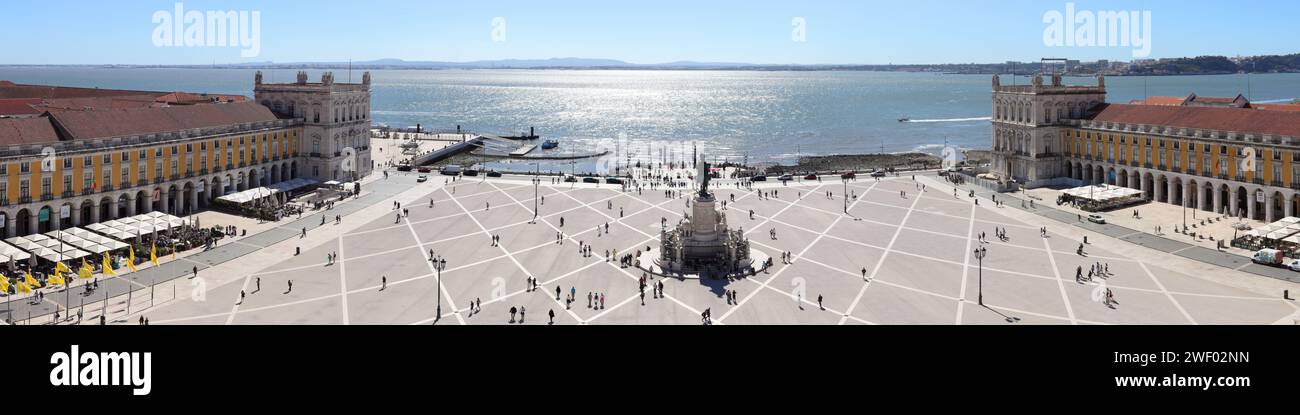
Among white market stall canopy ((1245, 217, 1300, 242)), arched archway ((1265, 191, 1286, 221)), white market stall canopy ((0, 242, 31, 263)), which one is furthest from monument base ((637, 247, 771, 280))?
arched archway ((1265, 191, 1286, 221))

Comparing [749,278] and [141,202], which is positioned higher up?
[141,202]

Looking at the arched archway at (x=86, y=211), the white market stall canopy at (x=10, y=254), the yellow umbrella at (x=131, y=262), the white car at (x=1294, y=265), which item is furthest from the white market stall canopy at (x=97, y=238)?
the white car at (x=1294, y=265)

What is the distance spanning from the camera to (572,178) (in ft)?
291

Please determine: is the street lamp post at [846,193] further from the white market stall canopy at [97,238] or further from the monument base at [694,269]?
the white market stall canopy at [97,238]

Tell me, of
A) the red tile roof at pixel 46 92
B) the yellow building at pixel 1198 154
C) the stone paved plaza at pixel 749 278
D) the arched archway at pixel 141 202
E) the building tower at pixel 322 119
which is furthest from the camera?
the red tile roof at pixel 46 92

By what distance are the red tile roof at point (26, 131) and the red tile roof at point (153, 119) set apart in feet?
3.64

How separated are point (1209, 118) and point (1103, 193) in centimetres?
1044

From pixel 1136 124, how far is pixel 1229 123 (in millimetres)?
9029

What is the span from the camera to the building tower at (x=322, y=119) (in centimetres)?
8462

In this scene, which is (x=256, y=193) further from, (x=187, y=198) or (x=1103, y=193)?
(x=1103, y=193)

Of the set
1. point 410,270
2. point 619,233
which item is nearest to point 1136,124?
point 619,233

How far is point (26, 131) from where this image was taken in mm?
57625

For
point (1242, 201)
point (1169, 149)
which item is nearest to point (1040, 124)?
point (1169, 149)
